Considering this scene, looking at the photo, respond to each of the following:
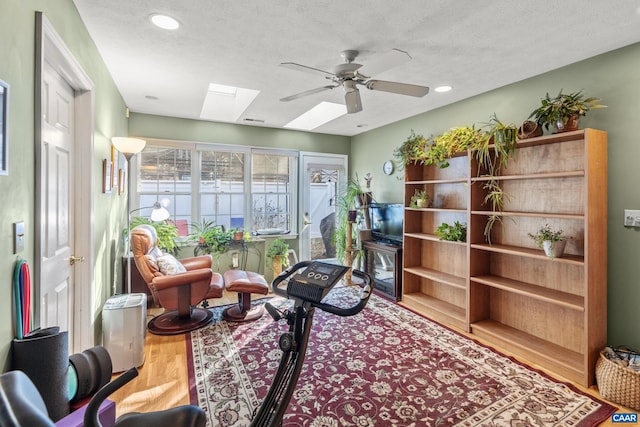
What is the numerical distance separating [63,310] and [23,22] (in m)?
1.70

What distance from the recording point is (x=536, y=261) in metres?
3.01

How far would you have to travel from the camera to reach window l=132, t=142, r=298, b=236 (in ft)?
15.4

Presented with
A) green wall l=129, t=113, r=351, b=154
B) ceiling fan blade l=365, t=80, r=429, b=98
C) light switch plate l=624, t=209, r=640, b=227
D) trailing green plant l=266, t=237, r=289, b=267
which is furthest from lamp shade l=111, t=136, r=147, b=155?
light switch plate l=624, t=209, r=640, b=227

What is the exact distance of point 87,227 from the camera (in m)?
2.32

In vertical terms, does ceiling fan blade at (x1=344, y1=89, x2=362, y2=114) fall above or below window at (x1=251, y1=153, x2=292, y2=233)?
above

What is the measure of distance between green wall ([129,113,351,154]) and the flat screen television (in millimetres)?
1667

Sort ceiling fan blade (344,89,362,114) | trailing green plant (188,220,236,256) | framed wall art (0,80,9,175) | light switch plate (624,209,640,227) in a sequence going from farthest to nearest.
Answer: trailing green plant (188,220,236,256), ceiling fan blade (344,89,362,114), light switch plate (624,209,640,227), framed wall art (0,80,9,175)

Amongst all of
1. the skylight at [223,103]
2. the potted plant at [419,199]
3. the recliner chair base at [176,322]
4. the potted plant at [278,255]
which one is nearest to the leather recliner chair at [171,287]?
the recliner chair base at [176,322]

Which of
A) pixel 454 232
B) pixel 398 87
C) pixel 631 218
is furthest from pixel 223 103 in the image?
pixel 631 218

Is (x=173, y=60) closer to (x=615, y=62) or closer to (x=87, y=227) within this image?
(x=87, y=227)

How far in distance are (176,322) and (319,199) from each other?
3212 mm

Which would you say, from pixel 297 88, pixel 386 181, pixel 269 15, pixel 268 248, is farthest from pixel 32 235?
pixel 386 181

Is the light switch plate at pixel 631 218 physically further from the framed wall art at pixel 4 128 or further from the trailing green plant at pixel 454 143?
the framed wall art at pixel 4 128

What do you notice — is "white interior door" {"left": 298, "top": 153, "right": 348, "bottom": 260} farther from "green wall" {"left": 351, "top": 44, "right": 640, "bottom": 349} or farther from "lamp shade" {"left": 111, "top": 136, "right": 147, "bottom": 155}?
"green wall" {"left": 351, "top": 44, "right": 640, "bottom": 349}
